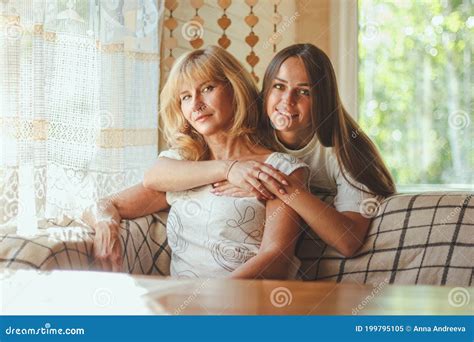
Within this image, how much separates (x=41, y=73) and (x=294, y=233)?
1.83 feet

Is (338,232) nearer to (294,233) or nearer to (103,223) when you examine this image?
(294,233)

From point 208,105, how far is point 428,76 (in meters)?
0.45

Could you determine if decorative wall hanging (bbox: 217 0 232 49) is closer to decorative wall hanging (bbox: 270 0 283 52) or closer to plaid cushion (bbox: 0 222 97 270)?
decorative wall hanging (bbox: 270 0 283 52)

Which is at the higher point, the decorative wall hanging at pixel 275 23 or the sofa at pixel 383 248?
the decorative wall hanging at pixel 275 23

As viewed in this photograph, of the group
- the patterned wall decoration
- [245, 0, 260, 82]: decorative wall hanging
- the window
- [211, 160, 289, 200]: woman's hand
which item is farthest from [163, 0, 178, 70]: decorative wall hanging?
the window

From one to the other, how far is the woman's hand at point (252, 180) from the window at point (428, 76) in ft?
0.94

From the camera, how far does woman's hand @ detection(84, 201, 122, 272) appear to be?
52.1 inches

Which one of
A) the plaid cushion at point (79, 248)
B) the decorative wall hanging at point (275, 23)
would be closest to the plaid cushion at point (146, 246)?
the plaid cushion at point (79, 248)

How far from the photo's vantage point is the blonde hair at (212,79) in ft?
4.30

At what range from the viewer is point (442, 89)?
56.3 inches

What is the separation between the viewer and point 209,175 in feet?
4.31

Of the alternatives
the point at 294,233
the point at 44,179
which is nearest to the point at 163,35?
the point at 44,179

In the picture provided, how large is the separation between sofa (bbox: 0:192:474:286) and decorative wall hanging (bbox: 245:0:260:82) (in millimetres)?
318

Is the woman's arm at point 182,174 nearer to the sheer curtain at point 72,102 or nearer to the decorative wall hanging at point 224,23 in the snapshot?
the sheer curtain at point 72,102
